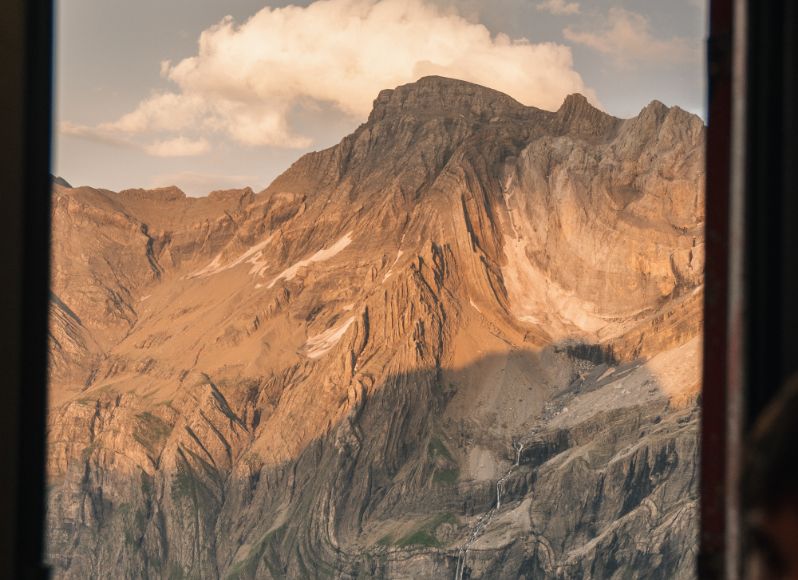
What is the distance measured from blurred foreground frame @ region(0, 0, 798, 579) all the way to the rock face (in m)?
109

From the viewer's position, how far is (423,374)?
136 metres

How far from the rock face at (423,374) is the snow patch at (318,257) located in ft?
1.45

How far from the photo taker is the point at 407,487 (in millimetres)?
126875

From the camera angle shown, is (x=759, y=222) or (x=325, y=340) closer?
(x=759, y=222)

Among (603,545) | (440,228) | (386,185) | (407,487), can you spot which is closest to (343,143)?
(386,185)

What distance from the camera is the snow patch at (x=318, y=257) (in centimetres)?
15300

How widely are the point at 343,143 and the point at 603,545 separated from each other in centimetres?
6976

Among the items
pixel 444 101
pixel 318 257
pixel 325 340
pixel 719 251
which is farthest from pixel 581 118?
pixel 719 251

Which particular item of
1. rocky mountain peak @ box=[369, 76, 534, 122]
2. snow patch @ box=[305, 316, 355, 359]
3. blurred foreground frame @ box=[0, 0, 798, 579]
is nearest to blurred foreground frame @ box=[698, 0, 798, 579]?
blurred foreground frame @ box=[0, 0, 798, 579]

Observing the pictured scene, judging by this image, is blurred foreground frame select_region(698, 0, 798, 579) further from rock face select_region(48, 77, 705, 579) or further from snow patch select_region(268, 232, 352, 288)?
snow patch select_region(268, 232, 352, 288)

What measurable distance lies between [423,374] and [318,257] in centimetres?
2445

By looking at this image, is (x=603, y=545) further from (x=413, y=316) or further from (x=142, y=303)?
(x=142, y=303)

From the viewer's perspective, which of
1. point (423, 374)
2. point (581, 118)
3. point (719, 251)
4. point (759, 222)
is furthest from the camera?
point (581, 118)

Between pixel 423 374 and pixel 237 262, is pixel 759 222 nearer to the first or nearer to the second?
pixel 423 374
